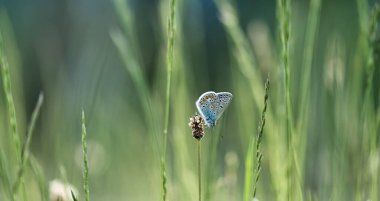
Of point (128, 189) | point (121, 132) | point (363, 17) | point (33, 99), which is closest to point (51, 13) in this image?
point (33, 99)

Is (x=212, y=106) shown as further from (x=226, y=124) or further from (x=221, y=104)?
(x=226, y=124)

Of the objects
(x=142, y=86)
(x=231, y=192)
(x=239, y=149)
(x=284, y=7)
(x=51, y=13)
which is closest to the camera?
(x=284, y=7)

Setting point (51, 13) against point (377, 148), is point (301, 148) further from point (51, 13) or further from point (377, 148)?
point (51, 13)

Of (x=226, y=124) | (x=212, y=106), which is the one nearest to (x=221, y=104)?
(x=212, y=106)

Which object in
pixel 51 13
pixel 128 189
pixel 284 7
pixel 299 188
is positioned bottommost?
pixel 128 189

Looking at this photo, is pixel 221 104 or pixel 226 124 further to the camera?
pixel 226 124

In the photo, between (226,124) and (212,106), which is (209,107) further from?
(226,124)

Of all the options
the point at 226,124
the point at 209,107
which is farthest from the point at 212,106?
the point at 226,124

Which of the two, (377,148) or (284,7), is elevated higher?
(284,7)

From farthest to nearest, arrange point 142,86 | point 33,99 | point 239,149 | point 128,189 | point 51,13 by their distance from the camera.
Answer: point 51,13 → point 33,99 → point 239,149 → point 128,189 → point 142,86

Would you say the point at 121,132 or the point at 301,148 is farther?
the point at 121,132
